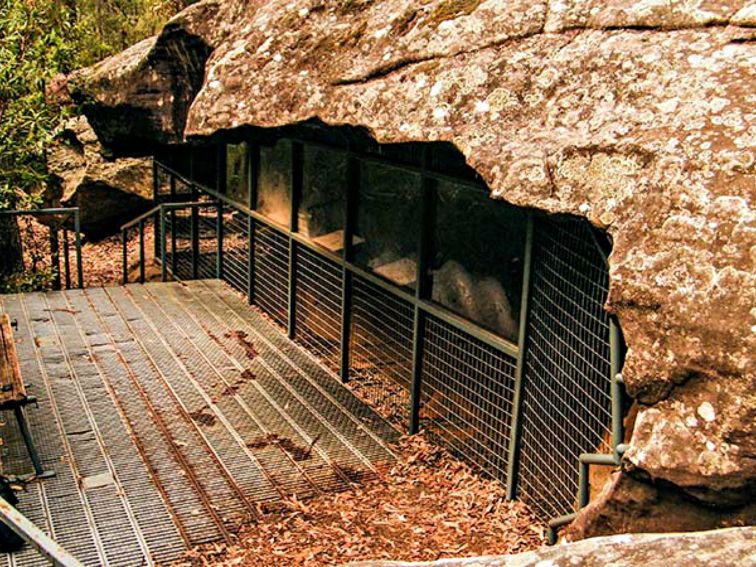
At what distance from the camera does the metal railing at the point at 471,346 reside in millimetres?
4816

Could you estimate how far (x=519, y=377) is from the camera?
557cm

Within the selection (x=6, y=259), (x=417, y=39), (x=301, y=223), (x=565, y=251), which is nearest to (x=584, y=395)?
(x=565, y=251)

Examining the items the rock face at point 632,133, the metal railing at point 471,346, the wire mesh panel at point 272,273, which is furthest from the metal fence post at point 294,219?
the rock face at point 632,133

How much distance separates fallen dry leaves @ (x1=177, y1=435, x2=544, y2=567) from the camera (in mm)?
5246

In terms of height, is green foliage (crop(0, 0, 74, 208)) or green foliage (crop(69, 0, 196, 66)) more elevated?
green foliage (crop(69, 0, 196, 66))

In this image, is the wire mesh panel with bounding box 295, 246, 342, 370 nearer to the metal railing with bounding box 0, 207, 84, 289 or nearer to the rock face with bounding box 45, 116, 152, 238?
the metal railing with bounding box 0, 207, 84, 289

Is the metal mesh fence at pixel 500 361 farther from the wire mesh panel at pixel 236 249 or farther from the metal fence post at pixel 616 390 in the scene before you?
the wire mesh panel at pixel 236 249

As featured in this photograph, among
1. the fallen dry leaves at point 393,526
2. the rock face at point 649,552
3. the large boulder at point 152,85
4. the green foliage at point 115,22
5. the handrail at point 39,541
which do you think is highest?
the green foliage at point 115,22

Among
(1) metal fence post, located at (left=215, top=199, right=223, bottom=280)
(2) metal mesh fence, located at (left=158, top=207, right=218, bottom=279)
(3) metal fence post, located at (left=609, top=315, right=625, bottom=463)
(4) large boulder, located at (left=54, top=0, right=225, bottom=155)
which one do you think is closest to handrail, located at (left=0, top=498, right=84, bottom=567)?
(3) metal fence post, located at (left=609, top=315, right=625, bottom=463)

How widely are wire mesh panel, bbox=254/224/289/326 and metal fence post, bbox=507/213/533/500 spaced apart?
401cm

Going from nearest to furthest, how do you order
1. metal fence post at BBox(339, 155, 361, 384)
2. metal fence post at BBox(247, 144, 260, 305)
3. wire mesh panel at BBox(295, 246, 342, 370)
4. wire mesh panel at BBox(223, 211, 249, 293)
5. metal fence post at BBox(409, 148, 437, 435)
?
metal fence post at BBox(409, 148, 437, 435), metal fence post at BBox(339, 155, 361, 384), wire mesh panel at BBox(295, 246, 342, 370), metal fence post at BBox(247, 144, 260, 305), wire mesh panel at BBox(223, 211, 249, 293)

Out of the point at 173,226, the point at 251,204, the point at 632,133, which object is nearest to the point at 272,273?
the point at 251,204

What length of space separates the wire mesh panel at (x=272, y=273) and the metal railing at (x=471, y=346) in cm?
2

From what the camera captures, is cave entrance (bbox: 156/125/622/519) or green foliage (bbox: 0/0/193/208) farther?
green foliage (bbox: 0/0/193/208)
